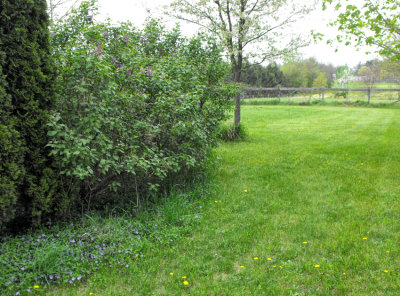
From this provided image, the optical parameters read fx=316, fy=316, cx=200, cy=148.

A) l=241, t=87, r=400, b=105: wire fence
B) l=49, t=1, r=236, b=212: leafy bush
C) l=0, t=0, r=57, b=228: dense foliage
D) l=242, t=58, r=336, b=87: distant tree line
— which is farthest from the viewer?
l=242, t=58, r=336, b=87: distant tree line

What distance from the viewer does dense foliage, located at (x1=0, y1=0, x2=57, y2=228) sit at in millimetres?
2855

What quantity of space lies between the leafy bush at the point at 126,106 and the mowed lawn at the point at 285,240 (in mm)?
971

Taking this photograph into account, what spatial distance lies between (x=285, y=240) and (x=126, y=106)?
8.16 ft

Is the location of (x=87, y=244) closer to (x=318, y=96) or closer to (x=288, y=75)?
(x=318, y=96)

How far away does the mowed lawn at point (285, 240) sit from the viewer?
2730 mm

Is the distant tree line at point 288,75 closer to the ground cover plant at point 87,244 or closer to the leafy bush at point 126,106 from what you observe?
the leafy bush at point 126,106

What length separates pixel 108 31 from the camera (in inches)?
188

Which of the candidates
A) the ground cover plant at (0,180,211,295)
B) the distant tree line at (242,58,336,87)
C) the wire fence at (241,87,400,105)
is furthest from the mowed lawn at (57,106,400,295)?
the distant tree line at (242,58,336,87)

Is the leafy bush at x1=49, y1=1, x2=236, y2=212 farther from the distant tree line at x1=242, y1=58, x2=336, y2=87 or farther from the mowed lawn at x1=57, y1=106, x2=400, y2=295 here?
the distant tree line at x1=242, y1=58, x2=336, y2=87

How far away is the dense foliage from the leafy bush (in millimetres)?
192

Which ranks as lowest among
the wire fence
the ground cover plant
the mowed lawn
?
the mowed lawn

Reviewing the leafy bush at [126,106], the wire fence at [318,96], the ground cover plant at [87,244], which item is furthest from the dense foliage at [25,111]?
the wire fence at [318,96]

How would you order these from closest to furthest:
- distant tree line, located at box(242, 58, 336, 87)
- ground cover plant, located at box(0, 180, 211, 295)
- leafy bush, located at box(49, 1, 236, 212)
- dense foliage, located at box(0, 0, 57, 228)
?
ground cover plant, located at box(0, 180, 211, 295)
dense foliage, located at box(0, 0, 57, 228)
leafy bush, located at box(49, 1, 236, 212)
distant tree line, located at box(242, 58, 336, 87)

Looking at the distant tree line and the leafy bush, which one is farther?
the distant tree line
